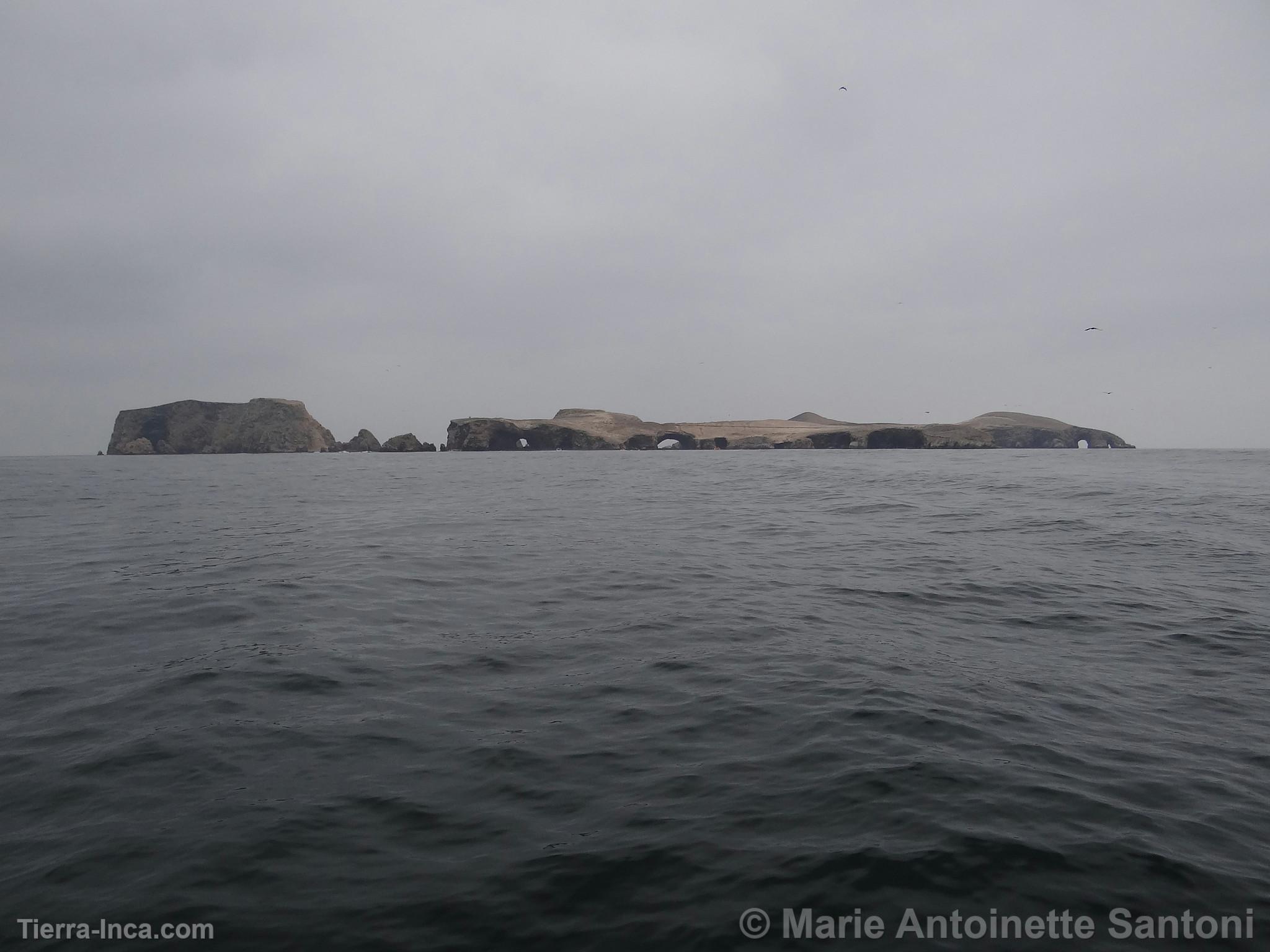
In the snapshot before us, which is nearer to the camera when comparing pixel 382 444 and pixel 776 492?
pixel 776 492

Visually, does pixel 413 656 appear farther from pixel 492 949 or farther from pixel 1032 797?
pixel 1032 797

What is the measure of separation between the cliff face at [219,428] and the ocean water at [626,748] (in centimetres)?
17414

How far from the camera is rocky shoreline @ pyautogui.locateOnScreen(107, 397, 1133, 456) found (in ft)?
458

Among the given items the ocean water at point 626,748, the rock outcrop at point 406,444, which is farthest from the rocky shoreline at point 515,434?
the ocean water at point 626,748

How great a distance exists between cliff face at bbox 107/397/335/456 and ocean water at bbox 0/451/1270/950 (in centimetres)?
17414

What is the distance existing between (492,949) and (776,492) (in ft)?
106

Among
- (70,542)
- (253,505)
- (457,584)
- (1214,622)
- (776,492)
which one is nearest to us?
(1214,622)

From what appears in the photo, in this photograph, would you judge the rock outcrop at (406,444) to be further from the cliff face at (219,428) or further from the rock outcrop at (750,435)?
the cliff face at (219,428)

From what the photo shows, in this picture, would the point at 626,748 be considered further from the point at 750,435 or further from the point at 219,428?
the point at 219,428

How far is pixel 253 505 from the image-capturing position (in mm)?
29406

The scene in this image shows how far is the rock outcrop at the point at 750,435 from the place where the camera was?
12925 cm

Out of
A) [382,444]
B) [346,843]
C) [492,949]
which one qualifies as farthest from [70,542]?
[382,444]

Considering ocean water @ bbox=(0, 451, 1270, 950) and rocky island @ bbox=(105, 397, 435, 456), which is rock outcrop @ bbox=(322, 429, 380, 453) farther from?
ocean water @ bbox=(0, 451, 1270, 950)

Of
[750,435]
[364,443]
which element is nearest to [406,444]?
[364,443]
